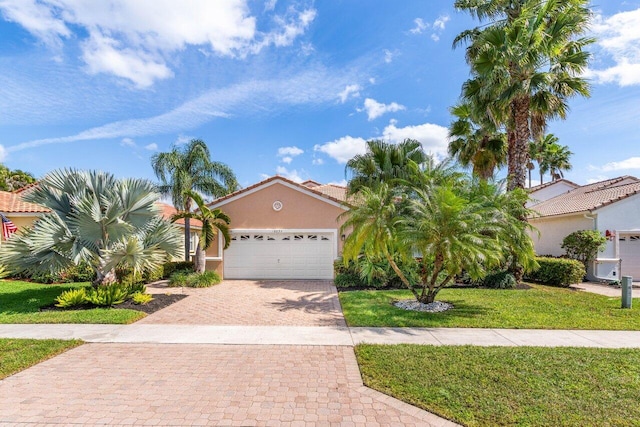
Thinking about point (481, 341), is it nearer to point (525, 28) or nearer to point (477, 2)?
point (525, 28)

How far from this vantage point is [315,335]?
696cm

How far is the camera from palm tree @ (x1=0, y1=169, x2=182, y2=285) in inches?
356

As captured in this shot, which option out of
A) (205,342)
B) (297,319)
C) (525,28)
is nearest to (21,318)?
(205,342)

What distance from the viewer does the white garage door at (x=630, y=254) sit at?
14812 millimetres

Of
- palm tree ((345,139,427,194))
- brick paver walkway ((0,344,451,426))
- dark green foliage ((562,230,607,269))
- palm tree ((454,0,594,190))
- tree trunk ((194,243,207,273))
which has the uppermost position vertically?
palm tree ((454,0,594,190))

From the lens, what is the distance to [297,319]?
8.27 m

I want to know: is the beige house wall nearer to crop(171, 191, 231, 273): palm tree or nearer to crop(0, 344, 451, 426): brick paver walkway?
crop(171, 191, 231, 273): palm tree

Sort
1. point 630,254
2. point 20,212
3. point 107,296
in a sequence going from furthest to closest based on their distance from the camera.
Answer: point 20,212
point 630,254
point 107,296

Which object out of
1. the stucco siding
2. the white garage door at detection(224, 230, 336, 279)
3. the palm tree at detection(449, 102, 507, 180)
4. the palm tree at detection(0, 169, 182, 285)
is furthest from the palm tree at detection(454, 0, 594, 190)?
the palm tree at detection(0, 169, 182, 285)

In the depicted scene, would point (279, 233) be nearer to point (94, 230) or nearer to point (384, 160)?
point (384, 160)

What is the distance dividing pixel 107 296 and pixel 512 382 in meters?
10.3

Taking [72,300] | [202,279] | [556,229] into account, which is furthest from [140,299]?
[556,229]

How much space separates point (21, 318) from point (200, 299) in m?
4.54

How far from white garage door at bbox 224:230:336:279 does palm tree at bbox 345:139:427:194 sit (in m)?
3.52
